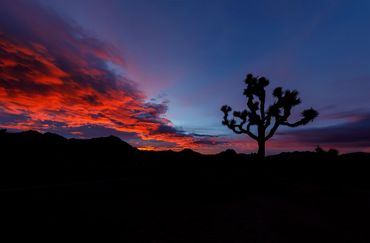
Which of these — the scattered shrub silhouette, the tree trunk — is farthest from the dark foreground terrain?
the scattered shrub silhouette

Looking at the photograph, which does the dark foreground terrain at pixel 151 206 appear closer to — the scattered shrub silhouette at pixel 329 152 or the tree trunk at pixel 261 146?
the tree trunk at pixel 261 146

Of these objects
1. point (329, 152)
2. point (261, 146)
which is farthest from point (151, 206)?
point (329, 152)

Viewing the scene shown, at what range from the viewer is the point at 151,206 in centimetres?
690

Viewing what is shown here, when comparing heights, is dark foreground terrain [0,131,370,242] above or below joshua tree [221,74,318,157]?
below

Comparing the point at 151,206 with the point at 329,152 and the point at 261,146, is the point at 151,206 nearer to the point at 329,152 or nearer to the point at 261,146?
the point at 261,146

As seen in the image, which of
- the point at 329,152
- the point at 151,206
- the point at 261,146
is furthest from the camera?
the point at 329,152

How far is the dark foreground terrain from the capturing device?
4586 millimetres

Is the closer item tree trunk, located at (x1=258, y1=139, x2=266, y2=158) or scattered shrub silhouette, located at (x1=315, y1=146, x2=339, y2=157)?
tree trunk, located at (x1=258, y1=139, x2=266, y2=158)

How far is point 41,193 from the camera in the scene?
5.95 metres

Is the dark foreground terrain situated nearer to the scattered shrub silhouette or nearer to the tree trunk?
the tree trunk

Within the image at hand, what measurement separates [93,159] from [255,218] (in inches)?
464

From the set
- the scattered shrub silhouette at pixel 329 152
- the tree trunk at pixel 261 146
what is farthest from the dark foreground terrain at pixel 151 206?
the scattered shrub silhouette at pixel 329 152

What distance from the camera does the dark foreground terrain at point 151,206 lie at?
181 inches

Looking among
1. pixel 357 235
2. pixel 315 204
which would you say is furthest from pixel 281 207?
pixel 357 235
